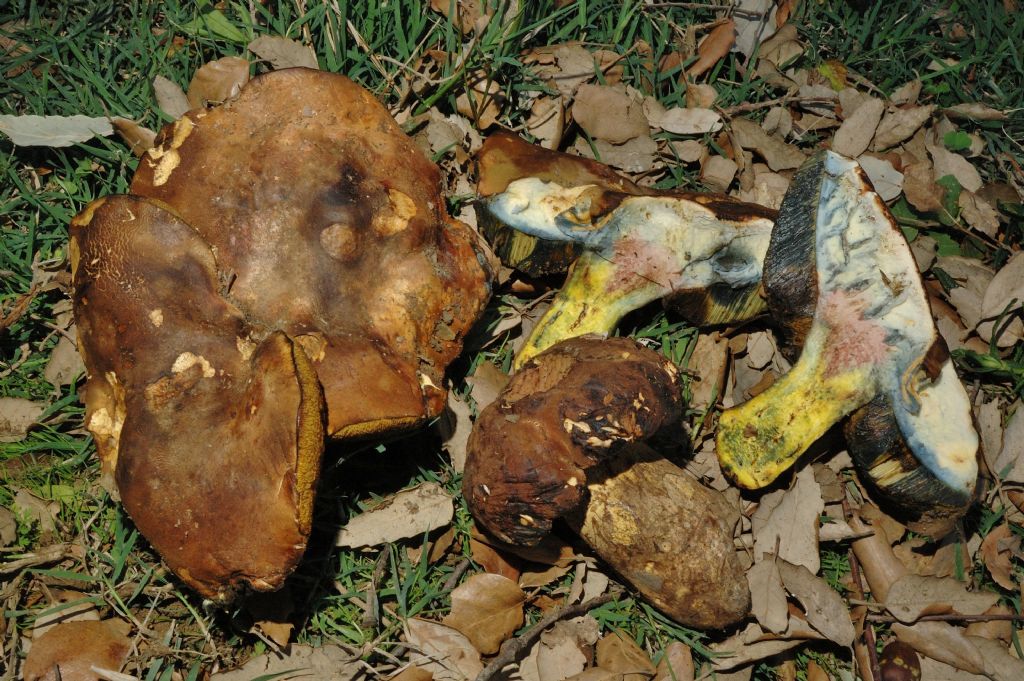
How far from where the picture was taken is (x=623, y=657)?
303cm

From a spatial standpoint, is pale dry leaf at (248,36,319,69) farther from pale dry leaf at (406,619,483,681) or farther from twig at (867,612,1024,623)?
twig at (867,612,1024,623)

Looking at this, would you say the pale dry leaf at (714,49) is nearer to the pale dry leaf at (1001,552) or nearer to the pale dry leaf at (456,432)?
the pale dry leaf at (456,432)

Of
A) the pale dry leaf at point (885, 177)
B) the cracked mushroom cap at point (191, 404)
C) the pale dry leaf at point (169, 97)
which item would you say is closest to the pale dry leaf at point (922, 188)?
the pale dry leaf at point (885, 177)

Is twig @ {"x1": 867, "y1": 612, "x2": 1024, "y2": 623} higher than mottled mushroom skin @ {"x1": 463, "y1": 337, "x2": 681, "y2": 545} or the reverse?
the reverse

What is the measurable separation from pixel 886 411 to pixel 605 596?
1227mm

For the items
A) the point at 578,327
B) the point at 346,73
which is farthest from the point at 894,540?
the point at 346,73

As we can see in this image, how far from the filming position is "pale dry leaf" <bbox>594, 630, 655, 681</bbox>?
3004mm

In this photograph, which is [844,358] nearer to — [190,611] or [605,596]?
[605,596]

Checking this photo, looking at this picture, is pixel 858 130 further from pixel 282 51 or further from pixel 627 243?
pixel 282 51

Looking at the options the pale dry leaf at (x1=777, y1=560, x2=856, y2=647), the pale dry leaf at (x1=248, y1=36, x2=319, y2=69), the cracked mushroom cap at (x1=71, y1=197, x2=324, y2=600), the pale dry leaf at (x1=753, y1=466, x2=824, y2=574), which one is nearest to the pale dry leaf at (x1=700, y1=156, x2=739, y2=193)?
the pale dry leaf at (x1=753, y1=466, x2=824, y2=574)

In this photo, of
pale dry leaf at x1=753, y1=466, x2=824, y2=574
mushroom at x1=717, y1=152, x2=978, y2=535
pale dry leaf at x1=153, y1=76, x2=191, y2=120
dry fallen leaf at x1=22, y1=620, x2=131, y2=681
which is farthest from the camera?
pale dry leaf at x1=153, y1=76, x2=191, y2=120

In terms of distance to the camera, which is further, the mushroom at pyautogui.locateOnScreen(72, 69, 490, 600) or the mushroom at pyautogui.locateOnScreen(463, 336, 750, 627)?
the mushroom at pyautogui.locateOnScreen(463, 336, 750, 627)

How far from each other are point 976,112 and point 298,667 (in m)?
3.84

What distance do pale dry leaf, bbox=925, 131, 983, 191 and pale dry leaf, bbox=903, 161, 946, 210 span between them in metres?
0.06
